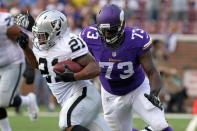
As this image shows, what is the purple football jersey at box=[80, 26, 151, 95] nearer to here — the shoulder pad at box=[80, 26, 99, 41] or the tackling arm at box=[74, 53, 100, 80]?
the shoulder pad at box=[80, 26, 99, 41]

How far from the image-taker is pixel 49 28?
259 inches

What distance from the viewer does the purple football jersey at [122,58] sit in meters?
7.00

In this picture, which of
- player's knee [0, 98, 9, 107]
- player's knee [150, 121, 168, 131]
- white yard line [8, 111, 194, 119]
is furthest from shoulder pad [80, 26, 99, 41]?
white yard line [8, 111, 194, 119]

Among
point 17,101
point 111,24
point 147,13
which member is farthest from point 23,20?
point 147,13

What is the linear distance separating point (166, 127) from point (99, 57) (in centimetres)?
94

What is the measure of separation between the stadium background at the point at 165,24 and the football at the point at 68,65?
7962mm

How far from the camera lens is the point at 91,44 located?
7.14 m

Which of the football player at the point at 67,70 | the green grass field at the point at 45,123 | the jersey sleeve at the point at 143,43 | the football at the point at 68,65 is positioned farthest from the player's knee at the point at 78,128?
the green grass field at the point at 45,123

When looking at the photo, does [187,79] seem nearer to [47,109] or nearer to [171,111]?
[171,111]

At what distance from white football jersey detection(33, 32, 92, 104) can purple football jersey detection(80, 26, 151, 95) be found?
0.44 metres

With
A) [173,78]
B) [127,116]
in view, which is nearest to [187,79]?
[173,78]

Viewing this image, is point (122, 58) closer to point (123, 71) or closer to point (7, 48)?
point (123, 71)

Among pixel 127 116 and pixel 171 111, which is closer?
pixel 127 116

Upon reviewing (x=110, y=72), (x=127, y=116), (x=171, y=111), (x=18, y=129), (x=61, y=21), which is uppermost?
(x=61, y=21)
